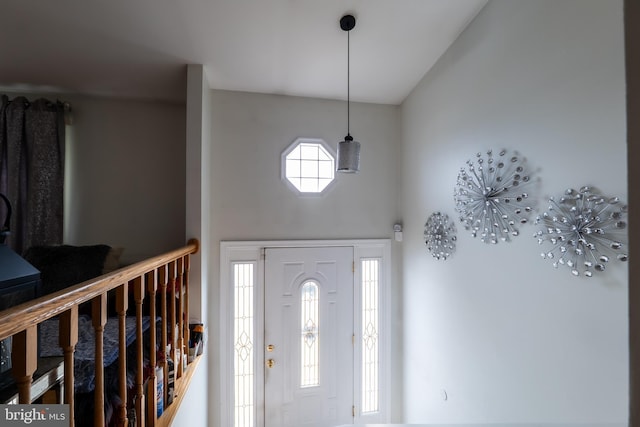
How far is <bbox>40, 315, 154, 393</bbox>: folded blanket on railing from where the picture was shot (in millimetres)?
1024

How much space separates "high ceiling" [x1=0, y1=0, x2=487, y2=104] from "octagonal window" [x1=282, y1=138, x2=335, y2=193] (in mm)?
543

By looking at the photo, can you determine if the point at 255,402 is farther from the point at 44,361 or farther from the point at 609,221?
the point at 609,221

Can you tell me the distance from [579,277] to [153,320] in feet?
6.53

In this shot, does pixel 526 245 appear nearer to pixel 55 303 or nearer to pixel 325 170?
pixel 325 170

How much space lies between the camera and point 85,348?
1.24m

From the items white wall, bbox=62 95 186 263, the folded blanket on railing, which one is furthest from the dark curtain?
the folded blanket on railing

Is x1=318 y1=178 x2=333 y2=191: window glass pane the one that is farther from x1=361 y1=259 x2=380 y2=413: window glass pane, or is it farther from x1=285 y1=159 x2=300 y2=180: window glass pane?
x1=361 y1=259 x2=380 y2=413: window glass pane

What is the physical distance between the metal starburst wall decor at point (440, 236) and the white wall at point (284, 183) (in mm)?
559

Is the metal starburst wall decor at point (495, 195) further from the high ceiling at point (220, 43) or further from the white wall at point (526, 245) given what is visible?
the high ceiling at point (220, 43)

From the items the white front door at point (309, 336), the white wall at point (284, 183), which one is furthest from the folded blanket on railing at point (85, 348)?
the white front door at point (309, 336)

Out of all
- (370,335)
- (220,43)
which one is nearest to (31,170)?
(220,43)

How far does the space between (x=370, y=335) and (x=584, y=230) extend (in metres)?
2.10

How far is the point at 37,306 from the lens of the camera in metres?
0.59

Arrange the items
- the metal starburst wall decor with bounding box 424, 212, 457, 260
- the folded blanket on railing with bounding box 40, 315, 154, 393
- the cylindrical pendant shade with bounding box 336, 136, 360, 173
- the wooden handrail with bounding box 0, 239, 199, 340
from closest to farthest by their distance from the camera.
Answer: the wooden handrail with bounding box 0, 239, 199, 340, the folded blanket on railing with bounding box 40, 315, 154, 393, the cylindrical pendant shade with bounding box 336, 136, 360, 173, the metal starburst wall decor with bounding box 424, 212, 457, 260
